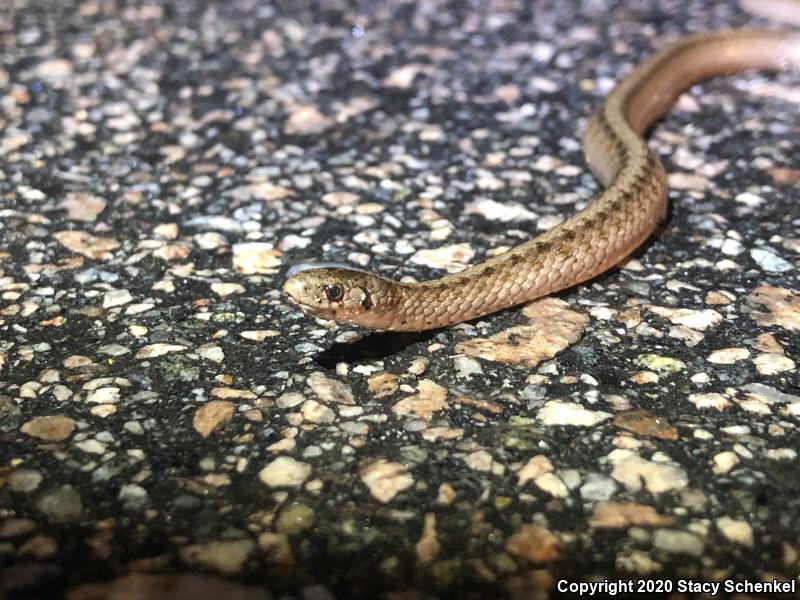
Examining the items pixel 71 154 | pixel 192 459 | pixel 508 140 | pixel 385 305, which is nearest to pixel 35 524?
pixel 192 459

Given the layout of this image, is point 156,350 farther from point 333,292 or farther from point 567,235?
point 567,235

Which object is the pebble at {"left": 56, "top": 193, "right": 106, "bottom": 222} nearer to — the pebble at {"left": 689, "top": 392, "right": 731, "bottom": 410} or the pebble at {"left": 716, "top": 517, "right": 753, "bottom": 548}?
the pebble at {"left": 689, "top": 392, "right": 731, "bottom": 410}

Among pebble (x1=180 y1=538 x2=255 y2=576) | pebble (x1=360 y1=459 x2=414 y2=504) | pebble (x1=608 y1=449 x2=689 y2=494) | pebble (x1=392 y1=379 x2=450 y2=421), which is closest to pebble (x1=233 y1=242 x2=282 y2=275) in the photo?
pebble (x1=392 y1=379 x2=450 y2=421)

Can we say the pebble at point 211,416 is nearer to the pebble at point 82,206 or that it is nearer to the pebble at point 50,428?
the pebble at point 50,428

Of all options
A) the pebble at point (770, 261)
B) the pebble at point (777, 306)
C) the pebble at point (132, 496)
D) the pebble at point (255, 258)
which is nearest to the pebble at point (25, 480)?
the pebble at point (132, 496)

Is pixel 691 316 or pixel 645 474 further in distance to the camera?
pixel 691 316

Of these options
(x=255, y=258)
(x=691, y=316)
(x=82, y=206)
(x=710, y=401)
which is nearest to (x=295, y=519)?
(x=710, y=401)

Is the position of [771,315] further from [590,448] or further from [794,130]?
[794,130]
